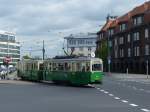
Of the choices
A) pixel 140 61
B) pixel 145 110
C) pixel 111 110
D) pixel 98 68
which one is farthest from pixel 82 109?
pixel 140 61

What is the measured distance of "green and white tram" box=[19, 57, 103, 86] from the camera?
41.3 metres

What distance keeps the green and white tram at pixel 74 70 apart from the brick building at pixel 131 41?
148 ft

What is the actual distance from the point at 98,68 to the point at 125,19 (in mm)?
72210

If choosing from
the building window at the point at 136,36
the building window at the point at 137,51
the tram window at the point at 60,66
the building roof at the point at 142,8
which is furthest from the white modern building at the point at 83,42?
the tram window at the point at 60,66

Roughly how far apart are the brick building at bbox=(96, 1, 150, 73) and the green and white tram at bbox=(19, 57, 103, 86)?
4519 centimetres

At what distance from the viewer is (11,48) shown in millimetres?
171875

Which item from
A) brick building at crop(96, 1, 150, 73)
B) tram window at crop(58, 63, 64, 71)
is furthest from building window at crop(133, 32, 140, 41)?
tram window at crop(58, 63, 64, 71)

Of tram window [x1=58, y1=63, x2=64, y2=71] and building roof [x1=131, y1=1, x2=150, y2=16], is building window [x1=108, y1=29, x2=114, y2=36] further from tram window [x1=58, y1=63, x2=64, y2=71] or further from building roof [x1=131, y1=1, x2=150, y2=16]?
tram window [x1=58, y1=63, x2=64, y2=71]

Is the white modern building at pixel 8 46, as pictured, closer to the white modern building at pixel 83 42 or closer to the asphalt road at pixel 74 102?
the white modern building at pixel 83 42

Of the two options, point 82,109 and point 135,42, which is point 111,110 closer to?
point 82,109

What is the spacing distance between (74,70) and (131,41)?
6445 centimetres

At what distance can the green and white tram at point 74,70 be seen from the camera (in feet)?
136

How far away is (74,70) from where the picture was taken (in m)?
42.9

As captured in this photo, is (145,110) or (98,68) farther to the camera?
(98,68)
